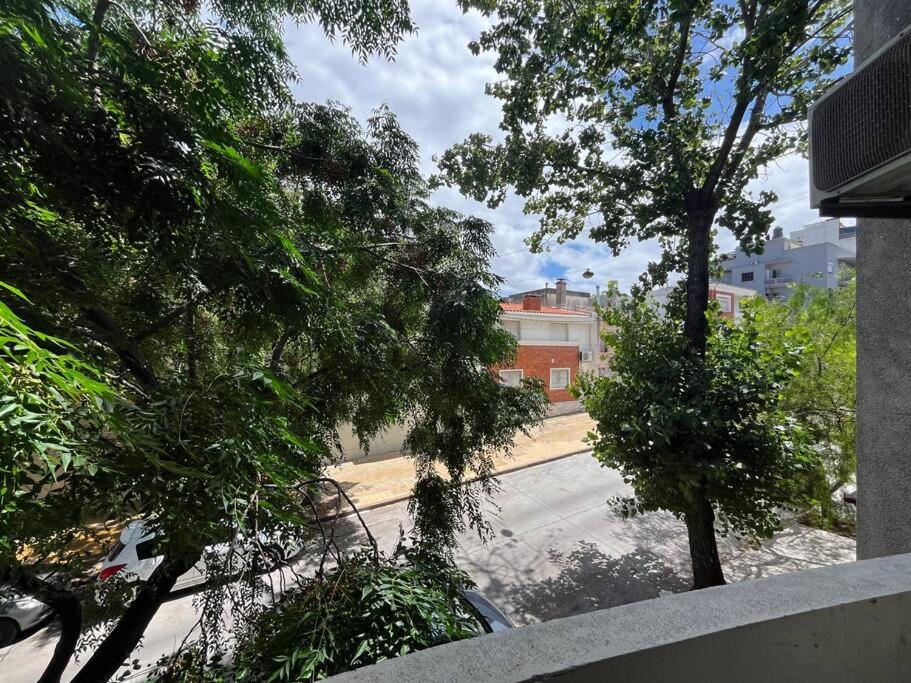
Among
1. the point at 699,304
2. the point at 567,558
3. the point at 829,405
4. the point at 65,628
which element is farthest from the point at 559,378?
the point at 65,628

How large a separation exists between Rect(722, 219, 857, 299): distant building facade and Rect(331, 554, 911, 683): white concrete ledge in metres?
30.0

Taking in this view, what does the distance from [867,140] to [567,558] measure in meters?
6.62

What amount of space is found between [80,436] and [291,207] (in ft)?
12.7

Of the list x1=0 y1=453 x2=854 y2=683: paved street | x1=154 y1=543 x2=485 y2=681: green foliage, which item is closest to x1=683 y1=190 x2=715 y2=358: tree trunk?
x1=0 y1=453 x2=854 y2=683: paved street

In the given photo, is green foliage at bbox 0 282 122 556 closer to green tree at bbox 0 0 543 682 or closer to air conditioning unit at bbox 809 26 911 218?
green tree at bbox 0 0 543 682

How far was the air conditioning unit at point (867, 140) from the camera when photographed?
5.48 ft

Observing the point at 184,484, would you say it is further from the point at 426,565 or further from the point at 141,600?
the point at 141,600

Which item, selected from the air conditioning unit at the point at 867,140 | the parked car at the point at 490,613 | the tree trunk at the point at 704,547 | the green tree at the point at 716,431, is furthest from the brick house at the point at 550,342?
the air conditioning unit at the point at 867,140

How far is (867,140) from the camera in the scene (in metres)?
1.82

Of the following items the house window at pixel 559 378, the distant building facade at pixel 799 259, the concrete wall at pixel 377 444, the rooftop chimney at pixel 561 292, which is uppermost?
the distant building facade at pixel 799 259

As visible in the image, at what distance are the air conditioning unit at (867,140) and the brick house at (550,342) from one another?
39.7ft

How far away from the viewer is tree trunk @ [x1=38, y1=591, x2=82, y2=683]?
2584mm

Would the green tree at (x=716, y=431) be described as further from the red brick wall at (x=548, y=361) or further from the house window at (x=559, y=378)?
the house window at (x=559, y=378)

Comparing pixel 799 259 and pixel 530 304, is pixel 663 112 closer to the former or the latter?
pixel 530 304
